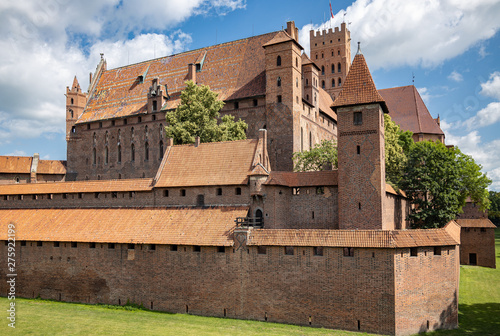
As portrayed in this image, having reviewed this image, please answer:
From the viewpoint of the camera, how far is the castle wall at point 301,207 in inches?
1066

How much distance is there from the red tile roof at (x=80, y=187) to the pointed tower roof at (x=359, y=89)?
1472 centimetres

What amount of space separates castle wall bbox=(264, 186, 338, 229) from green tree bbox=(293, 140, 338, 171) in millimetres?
7576

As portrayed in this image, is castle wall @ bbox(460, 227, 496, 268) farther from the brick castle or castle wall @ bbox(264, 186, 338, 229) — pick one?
castle wall @ bbox(264, 186, 338, 229)

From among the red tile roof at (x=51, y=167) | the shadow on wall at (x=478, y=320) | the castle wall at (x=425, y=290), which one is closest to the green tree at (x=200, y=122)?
the castle wall at (x=425, y=290)

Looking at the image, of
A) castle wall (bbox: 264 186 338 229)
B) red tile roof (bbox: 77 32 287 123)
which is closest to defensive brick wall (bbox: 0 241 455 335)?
castle wall (bbox: 264 186 338 229)

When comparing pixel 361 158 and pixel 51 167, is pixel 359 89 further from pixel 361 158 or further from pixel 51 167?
pixel 51 167

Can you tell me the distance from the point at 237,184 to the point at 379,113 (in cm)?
989

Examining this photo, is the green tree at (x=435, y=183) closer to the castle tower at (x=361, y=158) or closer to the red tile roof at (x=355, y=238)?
the castle tower at (x=361, y=158)

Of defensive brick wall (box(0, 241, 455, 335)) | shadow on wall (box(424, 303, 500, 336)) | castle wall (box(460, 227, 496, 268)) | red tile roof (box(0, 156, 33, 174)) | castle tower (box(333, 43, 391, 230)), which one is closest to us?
defensive brick wall (box(0, 241, 455, 335))

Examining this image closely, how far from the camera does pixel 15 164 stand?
182 feet

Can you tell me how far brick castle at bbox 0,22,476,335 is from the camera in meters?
22.3

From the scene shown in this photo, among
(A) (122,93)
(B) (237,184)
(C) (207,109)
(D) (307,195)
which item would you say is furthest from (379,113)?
(A) (122,93)

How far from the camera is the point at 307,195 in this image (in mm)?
28031

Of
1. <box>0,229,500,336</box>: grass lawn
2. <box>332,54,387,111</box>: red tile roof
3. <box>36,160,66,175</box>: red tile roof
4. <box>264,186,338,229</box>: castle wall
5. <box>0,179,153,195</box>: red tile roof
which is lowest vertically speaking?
<box>0,229,500,336</box>: grass lawn
